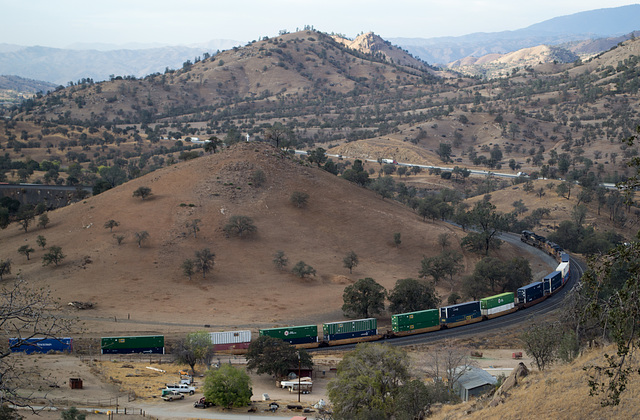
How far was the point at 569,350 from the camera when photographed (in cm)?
3334

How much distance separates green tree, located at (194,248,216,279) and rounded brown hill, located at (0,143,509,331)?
89cm

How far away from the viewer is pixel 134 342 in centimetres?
4644

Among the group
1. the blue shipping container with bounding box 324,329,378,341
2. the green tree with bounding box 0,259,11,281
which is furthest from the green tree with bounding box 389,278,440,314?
the green tree with bounding box 0,259,11,281

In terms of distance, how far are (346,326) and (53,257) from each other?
35.1m

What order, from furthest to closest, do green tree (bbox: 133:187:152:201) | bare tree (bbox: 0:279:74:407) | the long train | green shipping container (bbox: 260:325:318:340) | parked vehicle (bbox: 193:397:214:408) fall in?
green tree (bbox: 133:187:152:201)
the long train
green shipping container (bbox: 260:325:318:340)
parked vehicle (bbox: 193:397:214:408)
bare tree (bbox: 0:279:74:407)

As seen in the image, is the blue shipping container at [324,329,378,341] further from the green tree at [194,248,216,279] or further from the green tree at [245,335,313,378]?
the green tree at [194,248,216,279]

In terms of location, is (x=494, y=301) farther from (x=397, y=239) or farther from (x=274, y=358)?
(x=274, y=358)

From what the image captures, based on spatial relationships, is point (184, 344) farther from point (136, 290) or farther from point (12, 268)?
point (12, 268)

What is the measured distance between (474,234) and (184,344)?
157 feet

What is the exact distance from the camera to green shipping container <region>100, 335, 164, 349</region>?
152 feet

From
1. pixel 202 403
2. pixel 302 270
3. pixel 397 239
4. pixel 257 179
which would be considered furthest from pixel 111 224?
pixel 202 403

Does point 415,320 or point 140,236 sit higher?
point 140,236

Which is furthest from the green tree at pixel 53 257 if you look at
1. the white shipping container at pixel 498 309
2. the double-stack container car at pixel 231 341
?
the white shipping container at pixel 498 309

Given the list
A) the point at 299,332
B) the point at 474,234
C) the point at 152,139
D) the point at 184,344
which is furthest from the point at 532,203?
the point at 152,139
